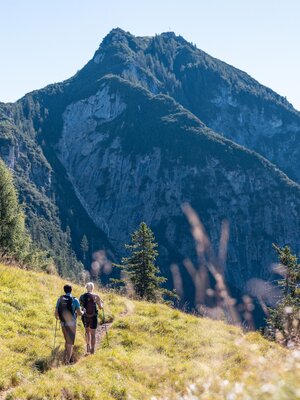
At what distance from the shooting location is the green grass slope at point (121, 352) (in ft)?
30.3

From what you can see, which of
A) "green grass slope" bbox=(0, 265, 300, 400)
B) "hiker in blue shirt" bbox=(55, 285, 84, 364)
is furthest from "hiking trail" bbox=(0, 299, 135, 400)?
"hiker in blue shirt" bbox=(55, 285, 84, 364)

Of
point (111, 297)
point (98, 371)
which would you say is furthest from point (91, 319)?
point (111, 297)

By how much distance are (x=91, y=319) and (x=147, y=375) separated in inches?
102

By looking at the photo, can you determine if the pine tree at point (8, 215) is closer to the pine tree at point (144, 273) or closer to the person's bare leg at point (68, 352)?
the pine tree at point (144, 273)

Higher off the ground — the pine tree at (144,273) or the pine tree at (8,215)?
the pine tree at (8,215)

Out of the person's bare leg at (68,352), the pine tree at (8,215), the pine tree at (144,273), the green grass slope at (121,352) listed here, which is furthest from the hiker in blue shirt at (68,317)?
the pine tree at (8,215)

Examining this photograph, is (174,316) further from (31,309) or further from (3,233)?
(3,233)

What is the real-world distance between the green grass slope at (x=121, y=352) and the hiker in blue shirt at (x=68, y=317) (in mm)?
579

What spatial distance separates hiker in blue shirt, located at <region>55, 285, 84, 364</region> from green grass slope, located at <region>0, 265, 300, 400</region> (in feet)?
1.90

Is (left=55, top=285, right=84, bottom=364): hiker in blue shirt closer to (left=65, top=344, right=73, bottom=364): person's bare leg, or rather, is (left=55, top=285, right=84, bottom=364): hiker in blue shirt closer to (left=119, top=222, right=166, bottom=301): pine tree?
(left=65, top=344, right=73, bottom=364): person's bare leg

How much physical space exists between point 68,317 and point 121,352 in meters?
2.12

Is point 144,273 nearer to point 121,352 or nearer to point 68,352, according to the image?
point 121,352

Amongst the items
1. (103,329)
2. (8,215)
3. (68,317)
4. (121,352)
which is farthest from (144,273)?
(68,317)

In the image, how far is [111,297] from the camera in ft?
63.5
